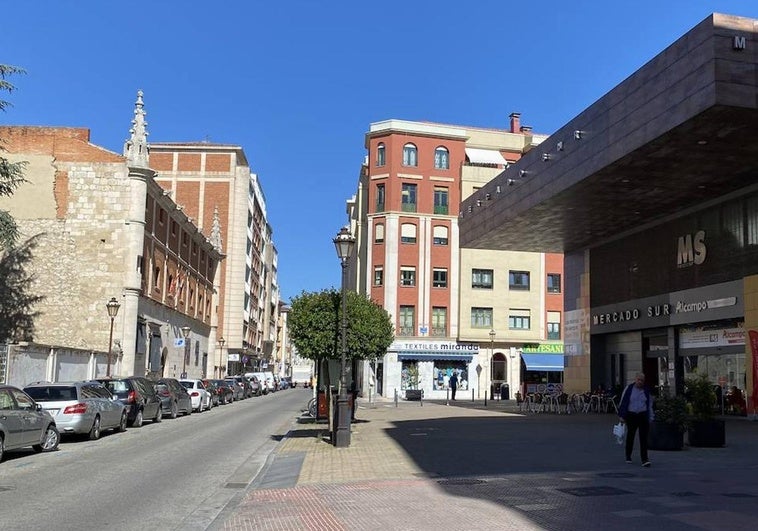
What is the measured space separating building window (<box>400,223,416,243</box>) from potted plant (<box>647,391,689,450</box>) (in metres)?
41.2

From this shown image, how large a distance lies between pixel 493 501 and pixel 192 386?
27.7 m

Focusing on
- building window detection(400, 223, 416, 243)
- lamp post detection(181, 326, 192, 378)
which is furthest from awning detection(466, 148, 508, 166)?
lamp post detection(181, 326, 192, 378)

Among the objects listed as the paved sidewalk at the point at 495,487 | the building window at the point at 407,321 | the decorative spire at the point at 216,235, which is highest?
the decorative spire at the point at 216,235

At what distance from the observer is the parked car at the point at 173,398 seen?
28.6m

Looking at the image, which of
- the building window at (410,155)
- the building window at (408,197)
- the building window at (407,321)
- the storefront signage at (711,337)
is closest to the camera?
the storefront signage at (711,337)

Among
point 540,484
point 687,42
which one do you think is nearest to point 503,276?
point 687,42

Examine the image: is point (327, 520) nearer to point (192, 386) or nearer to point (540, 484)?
point (540, 484)

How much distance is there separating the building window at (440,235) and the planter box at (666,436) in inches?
1634

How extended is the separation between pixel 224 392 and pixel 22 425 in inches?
1108

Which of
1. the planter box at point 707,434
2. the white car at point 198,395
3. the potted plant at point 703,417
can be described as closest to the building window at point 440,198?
the white car at point 198,395

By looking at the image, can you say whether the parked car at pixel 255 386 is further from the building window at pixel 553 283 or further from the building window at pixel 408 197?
the building window at pixel 553 283

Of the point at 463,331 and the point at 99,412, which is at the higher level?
the point at 463,331

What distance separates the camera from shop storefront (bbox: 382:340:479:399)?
2095 inches

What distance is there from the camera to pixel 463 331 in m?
54.7
